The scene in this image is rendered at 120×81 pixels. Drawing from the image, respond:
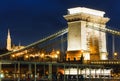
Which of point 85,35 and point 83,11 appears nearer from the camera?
point 83,11

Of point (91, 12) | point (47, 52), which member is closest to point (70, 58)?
point (91, 12)

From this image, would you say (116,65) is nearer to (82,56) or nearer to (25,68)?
(82,56)

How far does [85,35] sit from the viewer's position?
418ft

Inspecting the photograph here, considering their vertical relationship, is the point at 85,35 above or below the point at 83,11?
below

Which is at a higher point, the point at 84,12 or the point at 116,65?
the point at 84,12

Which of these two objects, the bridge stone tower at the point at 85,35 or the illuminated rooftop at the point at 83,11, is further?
the illuminated rooftop at the point at 83,11

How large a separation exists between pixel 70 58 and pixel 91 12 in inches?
465

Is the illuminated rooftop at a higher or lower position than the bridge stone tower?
higher

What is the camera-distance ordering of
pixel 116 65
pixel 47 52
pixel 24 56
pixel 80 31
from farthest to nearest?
1. pixel 47 52
2. pixel 24 56
3. pixel 80 31
4. pixel 116 65

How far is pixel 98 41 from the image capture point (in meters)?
130

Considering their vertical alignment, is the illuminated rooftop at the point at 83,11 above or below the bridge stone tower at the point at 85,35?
above

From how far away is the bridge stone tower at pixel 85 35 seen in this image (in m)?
126

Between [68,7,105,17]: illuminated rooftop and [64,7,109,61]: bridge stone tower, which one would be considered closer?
[64,7,109,61]: bridge stone tower

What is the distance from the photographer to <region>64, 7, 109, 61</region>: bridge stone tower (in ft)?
412
